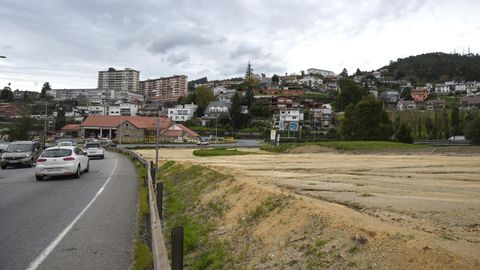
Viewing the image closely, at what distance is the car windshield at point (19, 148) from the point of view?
30.6 metres

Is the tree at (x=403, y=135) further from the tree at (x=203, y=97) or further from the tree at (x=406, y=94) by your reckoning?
the tree at (x=406, y=94)

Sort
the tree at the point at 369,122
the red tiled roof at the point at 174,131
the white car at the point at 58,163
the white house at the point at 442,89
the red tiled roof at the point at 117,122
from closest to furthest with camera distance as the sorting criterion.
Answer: the white car at the point at 58,163, the tree at the point at 369,122, the red tiled roof at the point at 174,131, the red tiled roof at the point at 117,122, the white house at the point at 442,89

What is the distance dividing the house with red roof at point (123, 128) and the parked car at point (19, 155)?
Answer: 74644 millimetres

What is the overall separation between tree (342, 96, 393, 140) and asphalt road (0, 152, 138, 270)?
189 ft

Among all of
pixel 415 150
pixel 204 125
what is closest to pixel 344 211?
pixel 415 150

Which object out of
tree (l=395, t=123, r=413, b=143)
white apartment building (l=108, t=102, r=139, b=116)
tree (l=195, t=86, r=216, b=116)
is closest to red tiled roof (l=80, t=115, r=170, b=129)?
tree (l=195, t=86, r=216, b=116)

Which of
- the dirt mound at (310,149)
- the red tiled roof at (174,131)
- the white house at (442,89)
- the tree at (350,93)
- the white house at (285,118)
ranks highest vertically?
the white house at (442,89)

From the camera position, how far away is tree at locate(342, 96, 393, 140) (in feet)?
229

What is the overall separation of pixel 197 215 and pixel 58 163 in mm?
11523

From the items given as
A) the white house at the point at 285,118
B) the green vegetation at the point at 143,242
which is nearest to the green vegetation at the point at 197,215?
the green vegetation at the point at 143,242

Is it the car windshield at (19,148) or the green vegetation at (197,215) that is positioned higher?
the car windshield at (19,148)

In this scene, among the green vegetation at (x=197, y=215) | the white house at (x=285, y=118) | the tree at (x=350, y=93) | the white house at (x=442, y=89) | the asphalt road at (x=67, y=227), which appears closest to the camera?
the asphalt road at (x=67, y=227)

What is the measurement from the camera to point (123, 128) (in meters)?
112

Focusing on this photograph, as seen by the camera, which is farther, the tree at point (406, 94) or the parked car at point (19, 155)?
the tree at point (406, 94)
